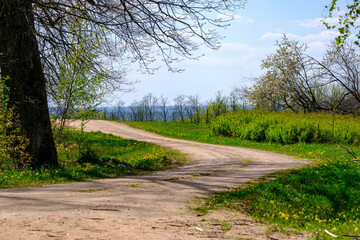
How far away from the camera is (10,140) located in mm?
9703

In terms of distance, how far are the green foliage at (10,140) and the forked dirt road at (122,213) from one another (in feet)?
8.57

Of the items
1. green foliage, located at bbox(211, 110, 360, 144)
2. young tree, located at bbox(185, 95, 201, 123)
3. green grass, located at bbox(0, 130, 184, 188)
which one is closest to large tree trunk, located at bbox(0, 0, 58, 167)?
green grass, located at bbox(0, 130, 184, 188)

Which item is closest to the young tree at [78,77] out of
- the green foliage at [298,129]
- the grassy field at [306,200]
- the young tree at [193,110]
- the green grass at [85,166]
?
the green grass at [85,166]

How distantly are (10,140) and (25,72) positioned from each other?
2174 mm

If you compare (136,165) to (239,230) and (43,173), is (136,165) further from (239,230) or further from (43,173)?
(239,230)

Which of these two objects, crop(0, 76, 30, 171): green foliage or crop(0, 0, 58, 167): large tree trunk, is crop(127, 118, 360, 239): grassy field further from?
crop(0, 0, 58, 167): large tree trunk

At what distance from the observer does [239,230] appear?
16.8ft

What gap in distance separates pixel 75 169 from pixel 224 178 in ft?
15.7

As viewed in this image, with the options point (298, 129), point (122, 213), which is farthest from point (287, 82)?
point (122, 213)

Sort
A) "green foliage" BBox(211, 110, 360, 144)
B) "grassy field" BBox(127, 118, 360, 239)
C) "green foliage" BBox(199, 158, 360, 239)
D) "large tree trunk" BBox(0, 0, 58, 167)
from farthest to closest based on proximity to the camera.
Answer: "green foliage" BBox(211, 110, 360, 144)
"large tree trunk" BBox(0, 0, 58, 167)
"green foliage" BBox(199, 158, 360, 239)
"grassy field" BBox(127, 118, 360, 239)

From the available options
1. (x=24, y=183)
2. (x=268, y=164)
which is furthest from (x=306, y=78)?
(x=24, y=183)

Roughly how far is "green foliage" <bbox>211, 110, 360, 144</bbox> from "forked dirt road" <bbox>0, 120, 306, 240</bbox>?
39.2 feet

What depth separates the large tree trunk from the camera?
33.4 feet

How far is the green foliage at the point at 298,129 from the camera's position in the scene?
18719 mm
